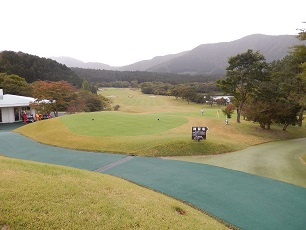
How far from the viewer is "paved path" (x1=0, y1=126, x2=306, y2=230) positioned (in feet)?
21.5

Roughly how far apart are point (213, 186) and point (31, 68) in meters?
65.9

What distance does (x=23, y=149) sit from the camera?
1406 centimetres

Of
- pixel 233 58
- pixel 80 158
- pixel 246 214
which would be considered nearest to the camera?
pixel 246 214

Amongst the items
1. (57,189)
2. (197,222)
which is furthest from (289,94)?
(57,189)

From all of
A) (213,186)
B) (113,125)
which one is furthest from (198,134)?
(113,125)

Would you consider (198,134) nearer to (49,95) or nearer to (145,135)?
(145,135)

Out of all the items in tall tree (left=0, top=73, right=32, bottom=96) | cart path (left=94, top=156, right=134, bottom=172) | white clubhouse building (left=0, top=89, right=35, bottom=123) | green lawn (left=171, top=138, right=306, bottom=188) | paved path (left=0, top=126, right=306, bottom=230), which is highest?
tall tree (left=0, top=73, right=32, bottom=96)

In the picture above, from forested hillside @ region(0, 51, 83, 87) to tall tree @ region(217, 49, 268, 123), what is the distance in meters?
52.7

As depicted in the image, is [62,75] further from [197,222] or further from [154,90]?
[197,222]

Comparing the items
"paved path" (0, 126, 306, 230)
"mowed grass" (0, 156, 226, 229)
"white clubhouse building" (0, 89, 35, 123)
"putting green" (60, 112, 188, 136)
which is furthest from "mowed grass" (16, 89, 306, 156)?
"white clubhouse building" (0, 89, 35, 123)

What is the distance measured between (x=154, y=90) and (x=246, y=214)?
83935 mm

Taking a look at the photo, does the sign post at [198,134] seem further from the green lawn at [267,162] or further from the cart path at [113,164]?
the cart path at [113,164]

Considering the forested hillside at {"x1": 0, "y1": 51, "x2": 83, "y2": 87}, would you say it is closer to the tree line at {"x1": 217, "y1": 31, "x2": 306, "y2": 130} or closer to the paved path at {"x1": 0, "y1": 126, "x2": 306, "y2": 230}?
the tree line at {"x1": 217, "y1": 31, "x2": 306, "y2": 130}

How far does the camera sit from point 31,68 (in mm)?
62562
